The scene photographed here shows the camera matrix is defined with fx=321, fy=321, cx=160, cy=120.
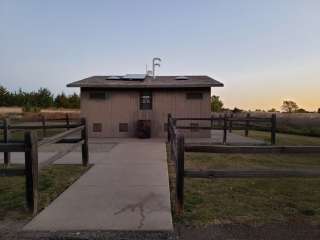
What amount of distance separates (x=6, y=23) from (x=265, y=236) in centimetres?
1863

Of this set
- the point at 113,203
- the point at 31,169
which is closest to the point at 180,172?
the point at 113,203

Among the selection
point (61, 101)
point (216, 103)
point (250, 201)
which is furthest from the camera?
point (61, 101)

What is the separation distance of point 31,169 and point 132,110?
37.7ft

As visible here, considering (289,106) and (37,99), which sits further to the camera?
(289,106)

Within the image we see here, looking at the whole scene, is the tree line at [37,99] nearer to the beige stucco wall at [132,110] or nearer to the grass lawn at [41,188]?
the beige stucco wall at [132,110]

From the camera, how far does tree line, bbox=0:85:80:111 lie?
67.6 metres

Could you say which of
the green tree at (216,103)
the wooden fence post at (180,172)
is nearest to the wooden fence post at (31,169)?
the wooden fence post at (180,172)

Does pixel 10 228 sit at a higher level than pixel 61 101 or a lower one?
lower

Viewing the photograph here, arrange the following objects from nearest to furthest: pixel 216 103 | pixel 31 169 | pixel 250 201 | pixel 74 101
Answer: pixel 31 169 < pixel 250 201 < pixel 216 103 < pixel 74 101

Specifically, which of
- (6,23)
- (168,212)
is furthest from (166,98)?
(168,212)

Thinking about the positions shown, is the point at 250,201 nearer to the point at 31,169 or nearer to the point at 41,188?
the point at 31,169

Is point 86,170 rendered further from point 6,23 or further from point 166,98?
point 6,23

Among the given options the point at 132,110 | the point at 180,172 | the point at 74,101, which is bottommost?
the point at 180,172

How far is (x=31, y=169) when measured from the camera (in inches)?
176
